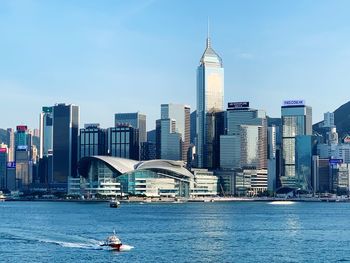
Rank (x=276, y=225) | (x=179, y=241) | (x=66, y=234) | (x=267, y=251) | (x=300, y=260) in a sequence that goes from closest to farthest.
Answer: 1. (x=300, y=260)
2. (x=267, y=251)
3. (x=179, y=241)
4. (x=66, y=234)
5. (x=276, y=225)

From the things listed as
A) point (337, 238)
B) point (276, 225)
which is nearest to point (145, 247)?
point (337, 238)

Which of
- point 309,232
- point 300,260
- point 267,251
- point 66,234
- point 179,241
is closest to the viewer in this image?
point 300,260

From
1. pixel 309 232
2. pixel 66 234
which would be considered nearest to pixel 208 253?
pixel 66 234

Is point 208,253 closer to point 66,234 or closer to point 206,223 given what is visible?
point 66,234

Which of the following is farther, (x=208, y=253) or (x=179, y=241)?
(x=179, y=241)

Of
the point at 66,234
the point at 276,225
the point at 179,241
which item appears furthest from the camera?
the point at 276,225

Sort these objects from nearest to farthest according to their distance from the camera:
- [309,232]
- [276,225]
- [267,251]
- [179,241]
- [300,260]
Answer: [300,260] → [267,251] → [179,241] → [309,232] → [276,225]

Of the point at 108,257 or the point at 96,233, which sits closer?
the point at 108,257

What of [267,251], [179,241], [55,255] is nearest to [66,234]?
[179,241]

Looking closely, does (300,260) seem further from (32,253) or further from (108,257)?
(32,253)
